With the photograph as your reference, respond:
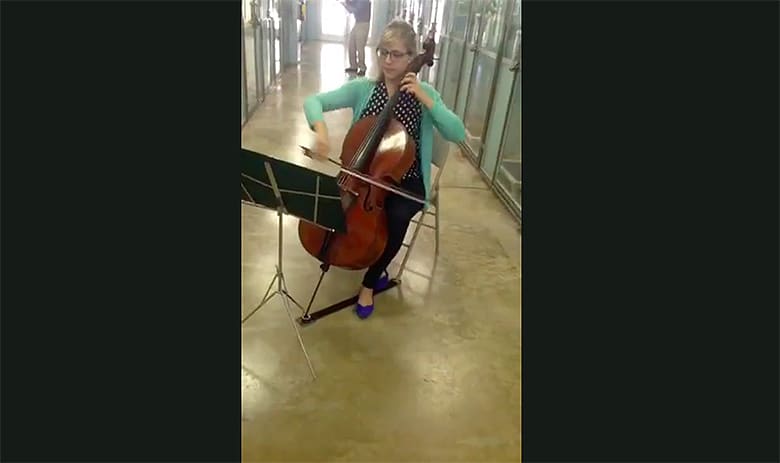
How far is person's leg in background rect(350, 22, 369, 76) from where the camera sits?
20.6 ft

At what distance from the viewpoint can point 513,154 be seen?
2.95 meters

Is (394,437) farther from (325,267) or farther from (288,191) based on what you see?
(288,191)

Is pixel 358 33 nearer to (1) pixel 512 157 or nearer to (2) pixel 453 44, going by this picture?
(2) pixel 453 44

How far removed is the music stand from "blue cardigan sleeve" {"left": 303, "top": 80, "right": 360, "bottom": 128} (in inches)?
20.2

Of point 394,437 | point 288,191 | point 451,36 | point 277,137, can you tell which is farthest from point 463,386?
point 451,36

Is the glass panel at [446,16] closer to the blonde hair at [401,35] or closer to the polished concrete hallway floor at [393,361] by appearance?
the polished concrete hallway floor at [393,361]

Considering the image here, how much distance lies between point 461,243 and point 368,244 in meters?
0.89

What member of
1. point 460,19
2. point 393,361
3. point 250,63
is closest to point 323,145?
point 393,361

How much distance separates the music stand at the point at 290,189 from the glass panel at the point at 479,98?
240 cm

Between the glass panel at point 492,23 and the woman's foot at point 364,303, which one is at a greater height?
the glass panel at point 492,23

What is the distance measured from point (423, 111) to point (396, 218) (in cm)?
36

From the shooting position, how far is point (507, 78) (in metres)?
3.05

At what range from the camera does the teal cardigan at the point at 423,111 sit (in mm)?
1609

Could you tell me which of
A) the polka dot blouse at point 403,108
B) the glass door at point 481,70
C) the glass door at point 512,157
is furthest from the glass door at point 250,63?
the polka dot blouse at point 403,108
